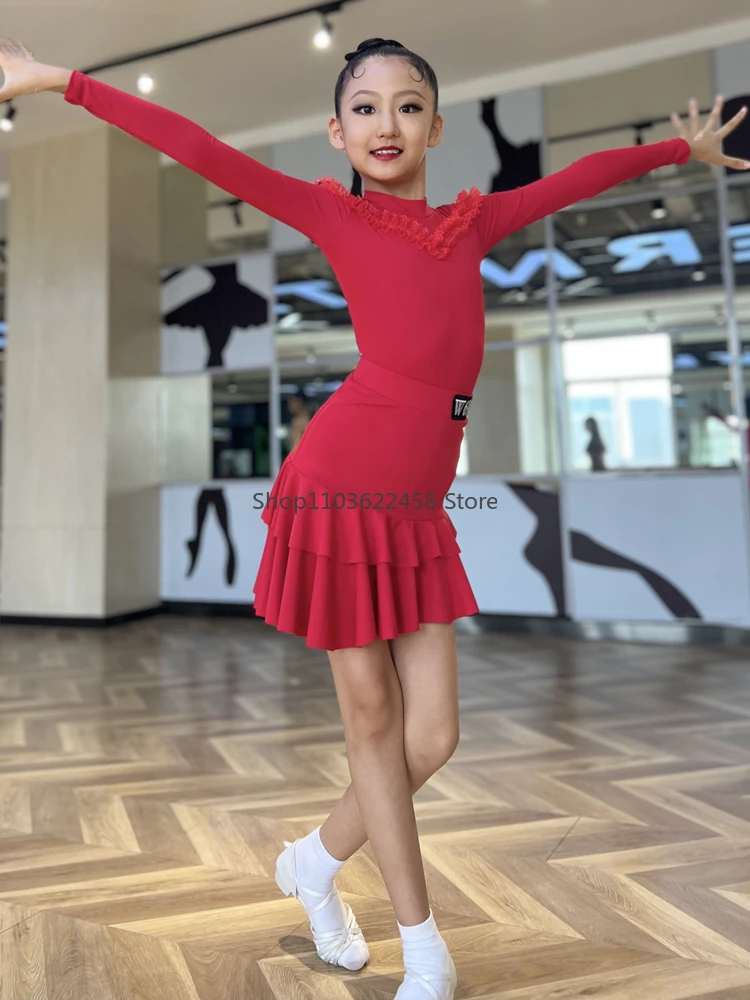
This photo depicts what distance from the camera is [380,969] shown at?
137cm

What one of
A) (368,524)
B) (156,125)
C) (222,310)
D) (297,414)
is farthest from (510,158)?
(368,524)

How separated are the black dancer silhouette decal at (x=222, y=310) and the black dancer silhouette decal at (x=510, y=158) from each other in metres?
2.07

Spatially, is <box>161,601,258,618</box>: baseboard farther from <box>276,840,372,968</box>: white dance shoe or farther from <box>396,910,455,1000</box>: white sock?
<box>396,910,455,1000</box>: white sock

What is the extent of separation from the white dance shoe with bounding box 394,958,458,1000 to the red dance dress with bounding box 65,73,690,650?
517 mm

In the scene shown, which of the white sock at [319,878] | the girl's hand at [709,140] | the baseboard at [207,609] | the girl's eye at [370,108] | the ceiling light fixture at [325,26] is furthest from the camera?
the baseboard at [207,609]

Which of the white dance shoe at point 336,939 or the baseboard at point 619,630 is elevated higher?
the baseboard at point 619,630

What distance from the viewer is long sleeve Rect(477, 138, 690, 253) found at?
1.39 metres

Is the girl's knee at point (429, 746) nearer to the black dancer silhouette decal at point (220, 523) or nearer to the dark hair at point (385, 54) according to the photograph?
the dark hair at point (385, 54)

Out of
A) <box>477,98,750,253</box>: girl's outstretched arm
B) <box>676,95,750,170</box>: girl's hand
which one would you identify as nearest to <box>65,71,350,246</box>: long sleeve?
<box>477,98,750,253</box>: girl's outstretched arm

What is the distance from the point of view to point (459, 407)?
1.29 metres

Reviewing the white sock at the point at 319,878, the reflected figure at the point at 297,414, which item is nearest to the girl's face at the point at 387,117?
the white sock at the point at 319,878

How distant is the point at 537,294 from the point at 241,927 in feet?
15.5

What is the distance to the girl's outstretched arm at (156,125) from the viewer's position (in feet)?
3.81

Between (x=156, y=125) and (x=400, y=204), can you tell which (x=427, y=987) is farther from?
(x=156, y=125)
